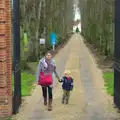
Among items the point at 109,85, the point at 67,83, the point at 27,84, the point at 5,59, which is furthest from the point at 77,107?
the point at 27,84

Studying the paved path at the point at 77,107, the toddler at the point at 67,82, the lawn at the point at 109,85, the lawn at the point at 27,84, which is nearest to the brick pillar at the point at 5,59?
the paved path at the point at 77,107

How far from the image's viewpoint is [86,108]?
12008 mm

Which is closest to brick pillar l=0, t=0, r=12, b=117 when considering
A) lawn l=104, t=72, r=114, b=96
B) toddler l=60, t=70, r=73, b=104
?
toddler l=60, t=70, r=73, b=104

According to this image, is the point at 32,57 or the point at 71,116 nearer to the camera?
the point at 71,116

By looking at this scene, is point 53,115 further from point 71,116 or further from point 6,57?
point 6,57

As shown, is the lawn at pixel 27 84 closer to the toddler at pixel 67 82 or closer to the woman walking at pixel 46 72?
the toddler at pixel 67 82

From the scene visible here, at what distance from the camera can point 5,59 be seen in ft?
34.8

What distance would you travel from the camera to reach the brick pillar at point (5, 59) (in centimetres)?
1038

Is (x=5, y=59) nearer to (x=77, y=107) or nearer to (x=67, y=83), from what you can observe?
(x=67, y=83)

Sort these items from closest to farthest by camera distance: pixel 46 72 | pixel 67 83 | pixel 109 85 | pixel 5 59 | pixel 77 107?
pixel 5 59 → pixel 46 72 → pixel 77 107 → pixel 67 83 → pixel 109 85

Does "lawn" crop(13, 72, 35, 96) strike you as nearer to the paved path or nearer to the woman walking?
the paved path

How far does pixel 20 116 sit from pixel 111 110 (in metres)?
2.57

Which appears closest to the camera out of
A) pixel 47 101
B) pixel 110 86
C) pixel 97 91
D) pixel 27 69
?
pixel 47 101

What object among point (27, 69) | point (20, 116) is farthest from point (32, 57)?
point (20, 116)
